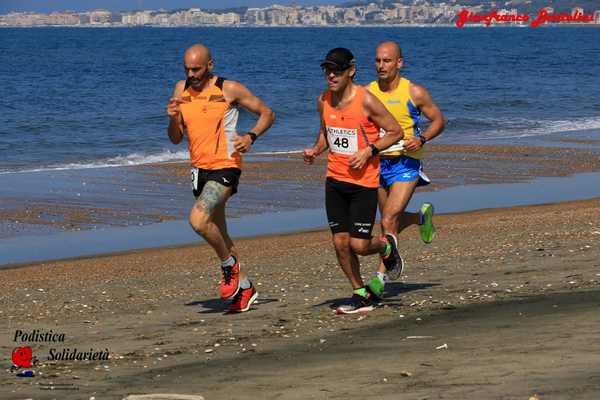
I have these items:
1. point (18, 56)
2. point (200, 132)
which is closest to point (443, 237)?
point (200, 132)

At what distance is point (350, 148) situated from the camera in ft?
27.1

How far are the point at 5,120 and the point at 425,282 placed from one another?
88.3ft

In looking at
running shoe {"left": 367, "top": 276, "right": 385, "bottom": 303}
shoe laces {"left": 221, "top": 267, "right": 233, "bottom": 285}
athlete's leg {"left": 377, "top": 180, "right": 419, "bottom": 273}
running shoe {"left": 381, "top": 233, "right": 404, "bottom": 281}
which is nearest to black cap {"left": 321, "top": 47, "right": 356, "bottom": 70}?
athlete's leg {"left": 377, "top": 180, "right": 419, "bottom": 273}

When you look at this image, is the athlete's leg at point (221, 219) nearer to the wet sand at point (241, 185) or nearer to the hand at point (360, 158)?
the hand at point (360, 158)

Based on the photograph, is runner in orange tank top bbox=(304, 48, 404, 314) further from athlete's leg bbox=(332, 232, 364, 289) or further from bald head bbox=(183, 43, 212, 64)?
bald head bbox=(183, 43, 212, 64)

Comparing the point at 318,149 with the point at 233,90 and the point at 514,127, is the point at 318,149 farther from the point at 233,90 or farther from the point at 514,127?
the point at 514,127

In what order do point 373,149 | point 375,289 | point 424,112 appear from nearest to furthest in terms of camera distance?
point 373,149, point 375,289, point 424,112

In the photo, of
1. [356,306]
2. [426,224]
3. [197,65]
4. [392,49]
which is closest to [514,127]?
[426,224]

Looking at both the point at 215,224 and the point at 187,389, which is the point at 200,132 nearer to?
the point at 215,224

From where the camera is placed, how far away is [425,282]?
32.9ft

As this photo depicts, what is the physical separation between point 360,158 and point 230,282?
1.49 m

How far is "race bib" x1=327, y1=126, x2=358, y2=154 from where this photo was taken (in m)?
8.25

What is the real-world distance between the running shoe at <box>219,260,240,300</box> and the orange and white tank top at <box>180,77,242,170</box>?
0.80 meters

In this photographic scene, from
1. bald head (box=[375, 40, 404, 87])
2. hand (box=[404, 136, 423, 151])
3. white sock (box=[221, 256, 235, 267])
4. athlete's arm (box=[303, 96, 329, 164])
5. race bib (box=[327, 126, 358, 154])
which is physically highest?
bald head (box=[375, 40, 404, 87])
